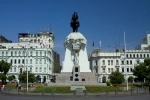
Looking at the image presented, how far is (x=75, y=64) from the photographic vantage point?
58.9 m

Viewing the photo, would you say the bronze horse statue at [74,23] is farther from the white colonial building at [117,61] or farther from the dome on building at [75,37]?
the white colonial building at [117,61]

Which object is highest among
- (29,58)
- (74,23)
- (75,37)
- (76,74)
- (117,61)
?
(74,23)

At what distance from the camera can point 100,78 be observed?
129625 millimetres

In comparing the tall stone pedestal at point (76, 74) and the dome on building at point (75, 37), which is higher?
the dome on building at point (75, 37)

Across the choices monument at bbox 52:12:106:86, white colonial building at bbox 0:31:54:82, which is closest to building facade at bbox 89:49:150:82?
white colonial building at bbox 0:31:54:82

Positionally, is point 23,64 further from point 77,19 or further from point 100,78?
point 77,19

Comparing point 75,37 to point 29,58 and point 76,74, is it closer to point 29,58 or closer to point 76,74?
point 76,74

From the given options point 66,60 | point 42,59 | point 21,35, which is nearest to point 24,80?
point 42,59

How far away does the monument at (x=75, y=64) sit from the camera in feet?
190

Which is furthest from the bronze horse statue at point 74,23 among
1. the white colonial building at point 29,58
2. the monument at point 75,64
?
the white colonial building at point 29,58

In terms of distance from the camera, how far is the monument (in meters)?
57.8

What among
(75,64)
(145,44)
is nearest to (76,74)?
(75,64)

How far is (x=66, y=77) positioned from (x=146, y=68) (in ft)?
119

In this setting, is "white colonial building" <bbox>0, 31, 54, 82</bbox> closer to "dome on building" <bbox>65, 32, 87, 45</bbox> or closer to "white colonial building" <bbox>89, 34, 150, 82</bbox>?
"white colonial building" <bbox>89, 34, 150, 82</bbox>
